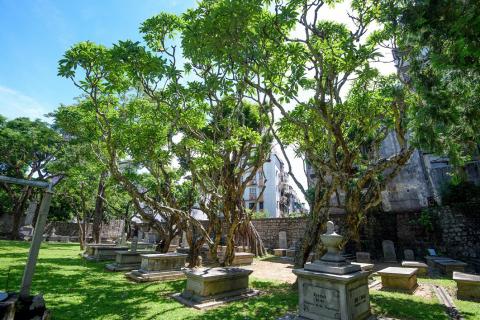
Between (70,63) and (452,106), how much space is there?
1083 cm

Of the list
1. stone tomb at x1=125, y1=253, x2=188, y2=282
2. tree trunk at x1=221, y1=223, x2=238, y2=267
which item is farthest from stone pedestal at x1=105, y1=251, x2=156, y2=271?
tree trunk at x1=221, y1=223, x2=238, y2=267

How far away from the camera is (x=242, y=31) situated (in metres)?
7.33

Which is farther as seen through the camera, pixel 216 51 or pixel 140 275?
pixel 140 275

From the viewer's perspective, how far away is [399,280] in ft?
28.8

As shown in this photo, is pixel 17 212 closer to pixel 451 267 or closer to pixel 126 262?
pixel 126 262

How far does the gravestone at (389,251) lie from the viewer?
16550 mm

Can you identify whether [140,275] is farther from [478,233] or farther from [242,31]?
[478,233]

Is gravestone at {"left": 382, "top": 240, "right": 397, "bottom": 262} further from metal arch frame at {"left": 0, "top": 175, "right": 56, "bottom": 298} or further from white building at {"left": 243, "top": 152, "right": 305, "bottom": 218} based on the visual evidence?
white building at {"left": 243, "top": 152, "right": 305, "bottom": 218}

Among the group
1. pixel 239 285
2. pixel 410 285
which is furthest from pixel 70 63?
pixel 410 285

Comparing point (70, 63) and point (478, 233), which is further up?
point (70, 63)

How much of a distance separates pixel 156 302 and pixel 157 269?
3.51m

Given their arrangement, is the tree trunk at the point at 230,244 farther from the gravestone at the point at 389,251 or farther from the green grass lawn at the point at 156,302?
the gravestone at the point at 389,251

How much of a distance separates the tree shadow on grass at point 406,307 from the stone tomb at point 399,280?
0.61 meters

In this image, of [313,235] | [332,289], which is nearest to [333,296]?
[332,289]
